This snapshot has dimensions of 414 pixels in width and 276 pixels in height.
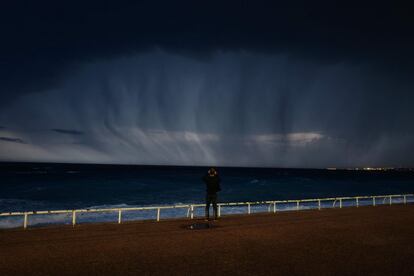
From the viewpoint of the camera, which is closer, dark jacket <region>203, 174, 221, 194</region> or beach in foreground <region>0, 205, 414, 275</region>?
beach in foreground <region>0, 205, 414, 275</region>

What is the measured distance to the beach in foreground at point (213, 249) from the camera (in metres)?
7.55

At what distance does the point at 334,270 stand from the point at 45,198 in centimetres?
5102

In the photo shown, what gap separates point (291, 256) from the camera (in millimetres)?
8742

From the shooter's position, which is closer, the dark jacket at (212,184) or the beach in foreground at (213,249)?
the beach in foreground at (213,249)

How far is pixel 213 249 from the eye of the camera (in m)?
9.41

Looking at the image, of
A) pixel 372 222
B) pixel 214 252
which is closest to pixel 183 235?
pixel 214 252

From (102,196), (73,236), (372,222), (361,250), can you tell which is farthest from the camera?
(102,196)

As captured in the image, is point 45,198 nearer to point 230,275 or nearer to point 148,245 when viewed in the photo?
point 148,245

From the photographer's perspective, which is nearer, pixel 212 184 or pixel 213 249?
pixel 213 249

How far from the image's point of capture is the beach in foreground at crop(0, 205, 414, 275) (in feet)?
24.8

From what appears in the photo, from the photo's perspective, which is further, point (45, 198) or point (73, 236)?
point (45, 198)

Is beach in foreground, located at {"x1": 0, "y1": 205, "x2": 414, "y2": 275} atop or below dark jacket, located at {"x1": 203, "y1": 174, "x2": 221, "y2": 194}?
below

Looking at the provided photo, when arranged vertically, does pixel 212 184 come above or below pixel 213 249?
above

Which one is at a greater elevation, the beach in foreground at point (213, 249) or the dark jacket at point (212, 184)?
the dark jacket at point (212, 184)
